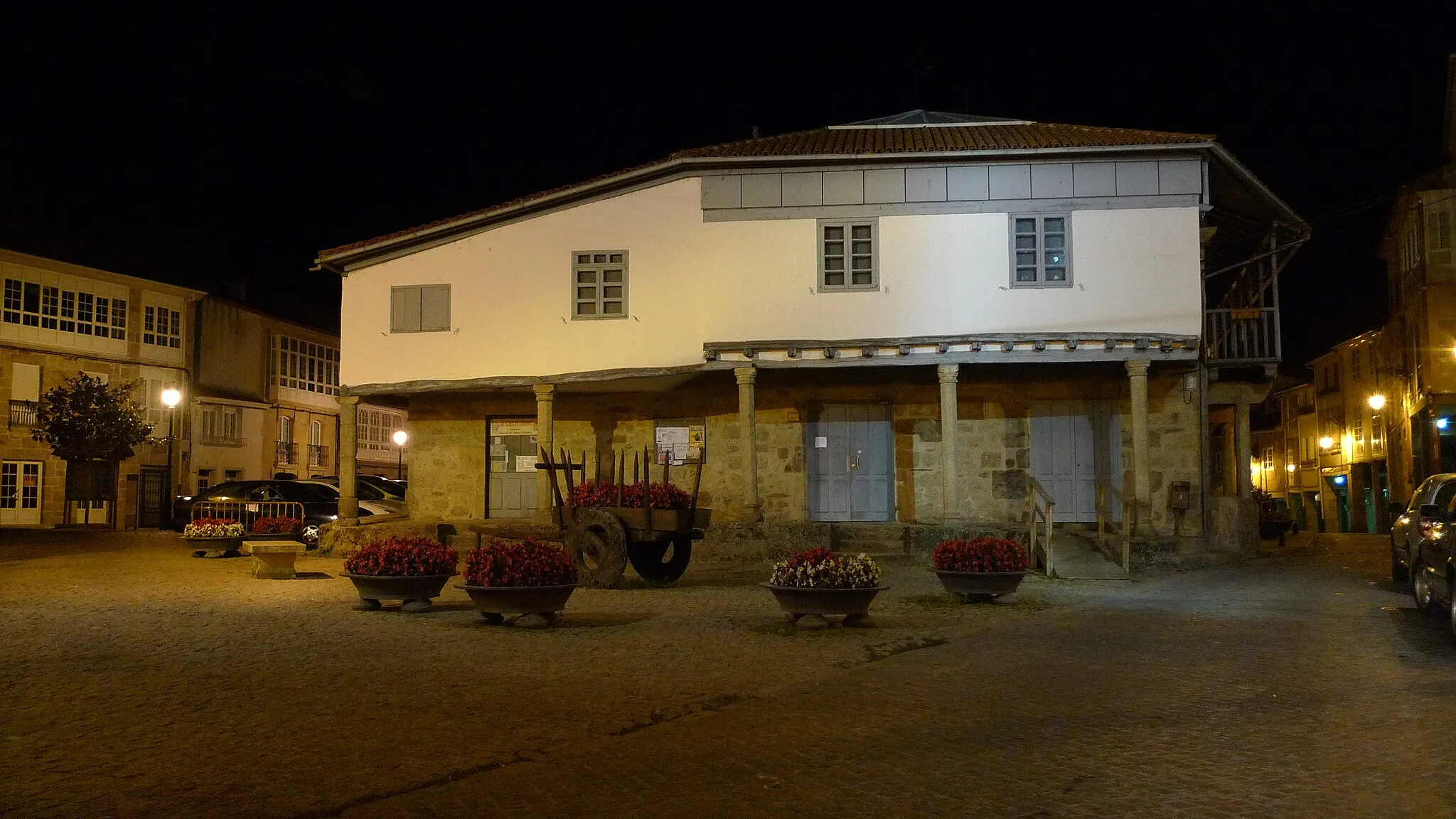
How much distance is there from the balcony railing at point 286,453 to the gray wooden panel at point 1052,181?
110ft

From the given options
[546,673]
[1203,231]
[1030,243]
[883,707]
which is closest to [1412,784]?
[883,707]

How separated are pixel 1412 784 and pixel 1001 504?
1640 centimetres

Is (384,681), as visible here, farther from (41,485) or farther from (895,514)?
(41,485)

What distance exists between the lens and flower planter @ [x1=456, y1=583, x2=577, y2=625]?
12703mm

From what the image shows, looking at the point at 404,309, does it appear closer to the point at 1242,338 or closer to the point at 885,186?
the point at 885,186

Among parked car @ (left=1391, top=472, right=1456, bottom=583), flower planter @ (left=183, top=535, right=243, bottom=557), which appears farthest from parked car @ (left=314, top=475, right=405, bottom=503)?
parked car @ (left=1391, top=472, right=1456, bottom=583)

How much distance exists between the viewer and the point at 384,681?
31.2ft

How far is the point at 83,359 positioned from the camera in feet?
123

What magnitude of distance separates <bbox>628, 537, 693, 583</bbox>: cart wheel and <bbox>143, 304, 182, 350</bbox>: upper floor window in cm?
2902

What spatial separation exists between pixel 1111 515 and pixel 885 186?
7.59 m

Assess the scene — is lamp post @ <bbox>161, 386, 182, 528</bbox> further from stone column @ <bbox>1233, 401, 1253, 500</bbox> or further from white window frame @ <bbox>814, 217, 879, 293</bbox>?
stone column @ <bbox>1233, 401, 1253, 500</bbox>

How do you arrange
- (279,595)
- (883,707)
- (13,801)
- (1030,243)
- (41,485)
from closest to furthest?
(13,801)
(883,707)
(279,595)
(1030,243)
(41,485)

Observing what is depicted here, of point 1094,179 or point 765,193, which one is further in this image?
Answer: point 765,193

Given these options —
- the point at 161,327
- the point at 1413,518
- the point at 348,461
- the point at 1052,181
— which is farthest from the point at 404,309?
the point at 161,327
